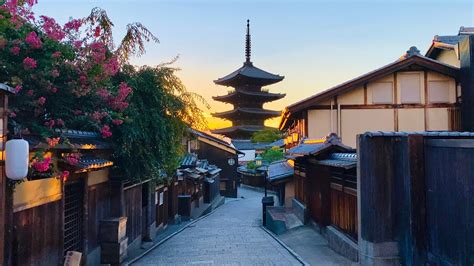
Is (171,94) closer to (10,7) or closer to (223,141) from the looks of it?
(10,7)

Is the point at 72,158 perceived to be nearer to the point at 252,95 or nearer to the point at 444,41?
the point at 444,41

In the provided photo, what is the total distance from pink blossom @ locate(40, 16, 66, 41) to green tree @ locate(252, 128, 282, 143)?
166 feet

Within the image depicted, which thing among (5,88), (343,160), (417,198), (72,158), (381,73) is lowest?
(417,198)

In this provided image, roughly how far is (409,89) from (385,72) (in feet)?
5.07

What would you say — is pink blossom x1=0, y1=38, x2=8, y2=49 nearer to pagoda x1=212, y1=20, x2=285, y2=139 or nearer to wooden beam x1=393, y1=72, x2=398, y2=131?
wooden beam x1=393, y1=72, x2=398, y2=131

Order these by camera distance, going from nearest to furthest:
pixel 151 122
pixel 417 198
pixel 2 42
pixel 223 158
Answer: pixel 2 42, pixel 417 198, pixel 151 122, pixel 223 158

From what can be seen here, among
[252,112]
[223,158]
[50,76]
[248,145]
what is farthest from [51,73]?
[248,145]

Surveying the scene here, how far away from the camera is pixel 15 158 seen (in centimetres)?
536

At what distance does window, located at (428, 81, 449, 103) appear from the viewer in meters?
17.5

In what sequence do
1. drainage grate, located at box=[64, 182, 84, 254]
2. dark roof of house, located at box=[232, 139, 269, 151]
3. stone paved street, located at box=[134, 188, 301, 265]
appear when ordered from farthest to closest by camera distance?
dark roof of house, located at box=[232, 139, 269, 151], stone paved street, located at box=[134, 188, 301, 265], drainage grate, located at box=[64, 182, 84, 254]

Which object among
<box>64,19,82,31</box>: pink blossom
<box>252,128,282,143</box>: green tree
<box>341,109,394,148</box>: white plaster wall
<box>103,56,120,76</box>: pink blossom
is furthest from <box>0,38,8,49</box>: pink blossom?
<box>252,128,282,143</box>: green tree

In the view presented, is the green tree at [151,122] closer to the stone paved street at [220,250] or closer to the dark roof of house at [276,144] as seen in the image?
the stone paved street at [220,250]

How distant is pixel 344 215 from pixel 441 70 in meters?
9.72

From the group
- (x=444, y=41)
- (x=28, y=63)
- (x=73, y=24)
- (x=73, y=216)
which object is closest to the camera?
(x=28, y=63)
